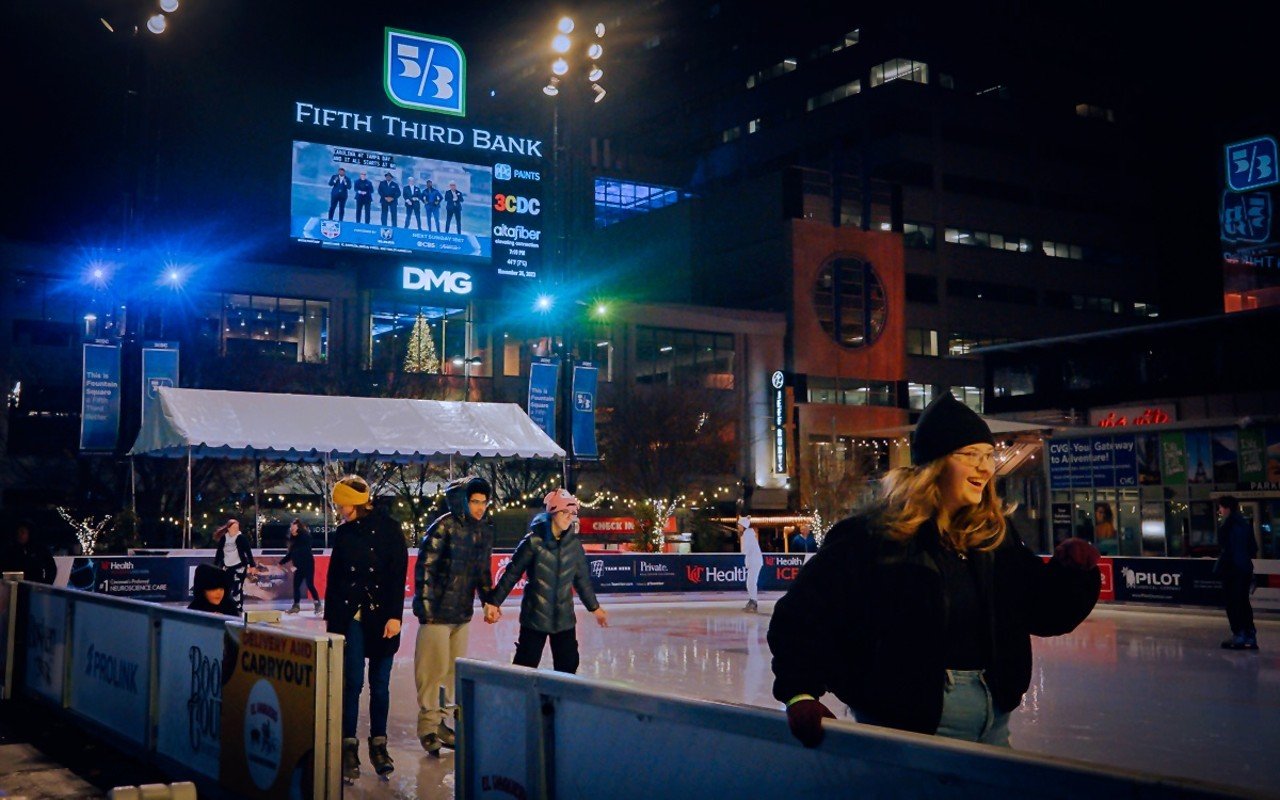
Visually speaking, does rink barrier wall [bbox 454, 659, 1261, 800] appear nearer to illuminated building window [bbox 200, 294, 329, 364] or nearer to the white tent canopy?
the white tent canopy

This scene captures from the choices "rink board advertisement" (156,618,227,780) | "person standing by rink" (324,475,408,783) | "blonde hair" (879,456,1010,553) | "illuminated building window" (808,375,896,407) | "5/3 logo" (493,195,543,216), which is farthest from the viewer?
"illuminated building window" (808,375,896,407)

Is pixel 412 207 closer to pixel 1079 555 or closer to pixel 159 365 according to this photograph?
pixel 159 365

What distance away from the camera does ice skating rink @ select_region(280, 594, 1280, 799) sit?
27.3ft

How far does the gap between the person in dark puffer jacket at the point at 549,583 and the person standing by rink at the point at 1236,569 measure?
10295 millimetres

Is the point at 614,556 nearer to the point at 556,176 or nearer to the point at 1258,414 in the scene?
the point at 556,176

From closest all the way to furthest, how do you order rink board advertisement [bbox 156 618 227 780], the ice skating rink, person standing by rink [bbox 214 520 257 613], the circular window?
rink board advertisement [bbox 156 618 227 780]
the ice skating rink
person standing by rink [bbox 214 520 257 613]
the circular window

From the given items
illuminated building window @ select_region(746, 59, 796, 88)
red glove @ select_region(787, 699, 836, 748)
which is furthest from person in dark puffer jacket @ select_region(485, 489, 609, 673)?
illuminated building window @ select_region(746, 59, 796, 88)

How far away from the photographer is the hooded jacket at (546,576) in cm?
885

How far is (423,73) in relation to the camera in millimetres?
47594

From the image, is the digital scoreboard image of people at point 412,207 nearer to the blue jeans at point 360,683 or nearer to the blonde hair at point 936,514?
the blue jeans at point 360,683

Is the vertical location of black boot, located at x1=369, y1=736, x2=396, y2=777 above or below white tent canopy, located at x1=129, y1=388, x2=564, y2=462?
below

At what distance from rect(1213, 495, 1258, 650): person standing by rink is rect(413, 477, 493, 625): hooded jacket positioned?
10.9m

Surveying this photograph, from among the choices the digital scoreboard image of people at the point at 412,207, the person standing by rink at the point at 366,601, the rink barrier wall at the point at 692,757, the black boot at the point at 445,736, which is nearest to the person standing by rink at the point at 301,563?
the black boot at the point at 445,736

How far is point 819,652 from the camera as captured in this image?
3426mm
